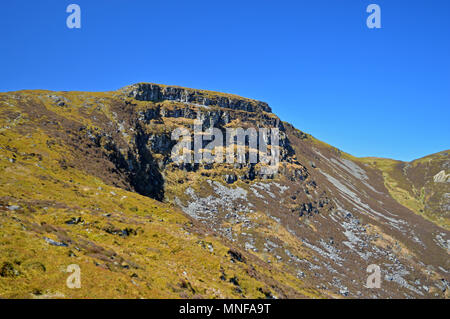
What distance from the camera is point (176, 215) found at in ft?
143

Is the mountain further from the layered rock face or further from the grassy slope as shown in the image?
the layered rock face

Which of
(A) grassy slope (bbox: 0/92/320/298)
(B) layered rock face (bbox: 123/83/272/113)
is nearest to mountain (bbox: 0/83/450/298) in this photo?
(A) grassy slope (bbox: 0/92/320/298)

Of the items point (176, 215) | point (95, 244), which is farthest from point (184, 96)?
point (95, 244)

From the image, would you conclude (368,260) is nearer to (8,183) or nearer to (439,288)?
(439,288)

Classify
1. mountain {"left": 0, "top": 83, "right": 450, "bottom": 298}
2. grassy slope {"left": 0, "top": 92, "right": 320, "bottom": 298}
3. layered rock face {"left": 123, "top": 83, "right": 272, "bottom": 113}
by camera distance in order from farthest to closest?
layered rock face {"left": 123, "top": 83, "right": 272, "bottom": 113}, mountain {"left": 0, "top": 83, "right": 450, "bottom": 298}, grassy slope {"left": 0, "top": 92, "right": 320, "bottom": 298}

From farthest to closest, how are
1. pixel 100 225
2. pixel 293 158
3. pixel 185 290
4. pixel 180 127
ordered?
pixel 293 158 → pixel 180 127 → pixel 100 225 → pixel 185 290

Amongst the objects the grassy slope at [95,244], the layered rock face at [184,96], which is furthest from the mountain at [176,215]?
the layered rock face at [184,96]

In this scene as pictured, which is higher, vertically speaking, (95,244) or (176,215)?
(176,215)

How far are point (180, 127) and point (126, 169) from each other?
5084 cm

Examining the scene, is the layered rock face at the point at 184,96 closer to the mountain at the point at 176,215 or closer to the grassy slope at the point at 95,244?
the mountain at the point at 176,215

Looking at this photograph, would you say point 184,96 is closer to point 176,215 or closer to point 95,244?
point 176,215

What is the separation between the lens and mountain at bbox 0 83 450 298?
21.2 metres
